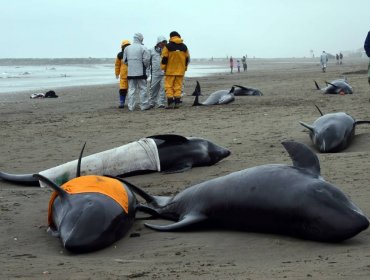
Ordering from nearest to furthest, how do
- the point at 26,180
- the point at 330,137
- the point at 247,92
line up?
the point at 26,180, the point at 330,137, the point at 247,92

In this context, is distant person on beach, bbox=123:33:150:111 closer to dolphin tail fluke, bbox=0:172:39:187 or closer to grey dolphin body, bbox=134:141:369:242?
dolphin tail fluke, bbox=0:172:39:187

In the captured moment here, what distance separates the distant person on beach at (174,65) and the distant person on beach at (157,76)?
0.98 meters

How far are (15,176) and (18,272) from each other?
3.72 meters

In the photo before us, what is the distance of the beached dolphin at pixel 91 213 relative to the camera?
4.69 metres

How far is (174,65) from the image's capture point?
54.3ft

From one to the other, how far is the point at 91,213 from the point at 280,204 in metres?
1.56

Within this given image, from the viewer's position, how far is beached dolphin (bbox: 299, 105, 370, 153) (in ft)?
28.3

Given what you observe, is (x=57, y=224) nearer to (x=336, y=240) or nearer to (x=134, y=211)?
(x=134, y=211)

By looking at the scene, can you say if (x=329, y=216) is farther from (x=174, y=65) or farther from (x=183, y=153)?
(x=174, y=65)

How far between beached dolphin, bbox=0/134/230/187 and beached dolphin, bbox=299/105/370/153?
1.60m

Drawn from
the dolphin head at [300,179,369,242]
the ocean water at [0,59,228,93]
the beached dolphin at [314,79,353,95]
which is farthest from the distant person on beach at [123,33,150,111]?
the ocean water at [0,59,228,93]

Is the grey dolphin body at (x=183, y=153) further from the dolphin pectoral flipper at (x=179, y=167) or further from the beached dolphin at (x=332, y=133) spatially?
the beached dolphin at (x=332, y=133)

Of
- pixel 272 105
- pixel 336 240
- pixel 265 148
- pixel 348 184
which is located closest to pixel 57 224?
pixel 336 240

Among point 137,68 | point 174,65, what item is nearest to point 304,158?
point 174,65
